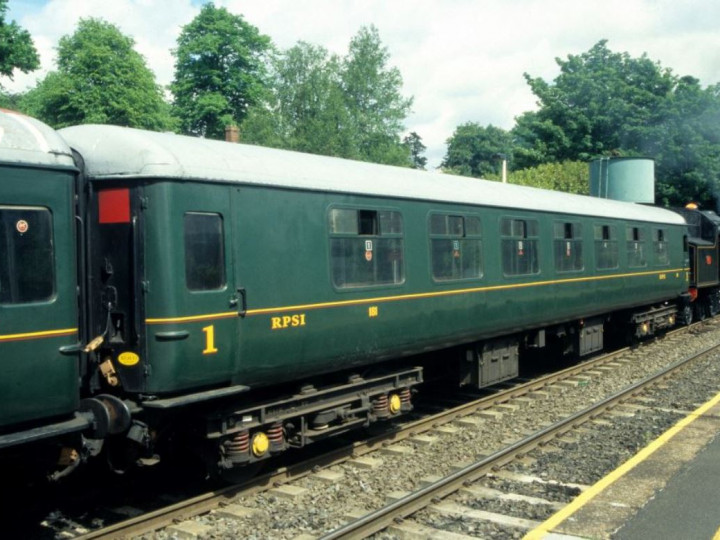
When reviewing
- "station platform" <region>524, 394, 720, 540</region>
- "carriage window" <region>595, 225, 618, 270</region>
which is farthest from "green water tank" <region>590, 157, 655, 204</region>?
"station platform" <region>524, 394, 720, 540</region>

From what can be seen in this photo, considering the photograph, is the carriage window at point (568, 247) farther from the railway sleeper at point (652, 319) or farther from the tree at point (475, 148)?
the tree at point (475, 148)

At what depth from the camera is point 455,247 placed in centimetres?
998

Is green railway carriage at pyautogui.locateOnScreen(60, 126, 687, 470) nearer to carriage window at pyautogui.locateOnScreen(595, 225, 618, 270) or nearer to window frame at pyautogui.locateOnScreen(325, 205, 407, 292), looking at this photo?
window frame at pyautogui.locateOnScreen(325, 205, 407, 292)

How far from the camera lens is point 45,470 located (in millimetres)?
6016

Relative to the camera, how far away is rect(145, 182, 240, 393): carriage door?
6.20 metres

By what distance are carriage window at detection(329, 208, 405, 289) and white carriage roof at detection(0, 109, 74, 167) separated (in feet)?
9.74

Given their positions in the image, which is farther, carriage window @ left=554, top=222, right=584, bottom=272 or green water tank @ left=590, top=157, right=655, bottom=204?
green water tank @ left=590, top=157, right=655, bottom=204

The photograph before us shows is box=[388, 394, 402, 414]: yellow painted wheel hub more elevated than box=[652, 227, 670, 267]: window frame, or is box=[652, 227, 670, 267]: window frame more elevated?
box=[652, 227, 670, 267]: window frame

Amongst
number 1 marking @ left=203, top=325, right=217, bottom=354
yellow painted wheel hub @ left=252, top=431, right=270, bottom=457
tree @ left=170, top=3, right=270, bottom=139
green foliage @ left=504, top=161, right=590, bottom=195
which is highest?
tree @ left=170, top=3, right=270, bottom=139

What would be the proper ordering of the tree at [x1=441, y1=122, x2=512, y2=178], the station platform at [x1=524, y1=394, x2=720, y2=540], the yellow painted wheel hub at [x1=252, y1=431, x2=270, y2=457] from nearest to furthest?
the station platform at [x1=524, y1=394, x2=720, y2=540] → the yellow painted wheel hub at [x1=252, y1=431, x2=270, y2=457] → the tree at [x1=441, y1=122, x2=512, y2=178]

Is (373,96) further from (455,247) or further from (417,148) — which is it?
(417,148)

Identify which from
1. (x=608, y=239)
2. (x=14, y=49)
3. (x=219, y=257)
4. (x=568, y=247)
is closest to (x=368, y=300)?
(x=219, y=257)

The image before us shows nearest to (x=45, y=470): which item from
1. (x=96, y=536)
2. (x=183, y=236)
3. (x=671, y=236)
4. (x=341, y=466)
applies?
(x=96, y=536)

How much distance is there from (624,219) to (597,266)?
198 cm
